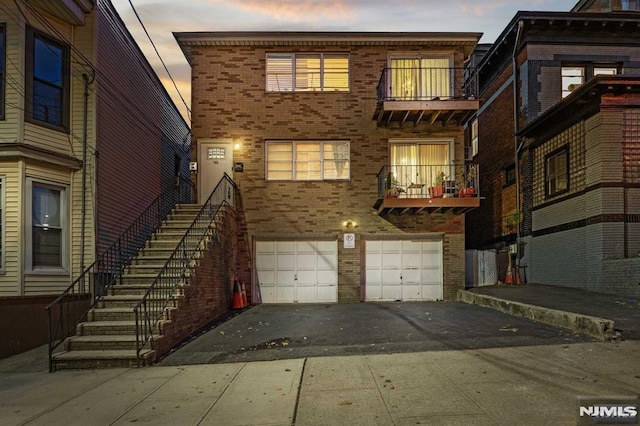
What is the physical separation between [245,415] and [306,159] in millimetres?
11180

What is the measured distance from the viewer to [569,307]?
34.6ft

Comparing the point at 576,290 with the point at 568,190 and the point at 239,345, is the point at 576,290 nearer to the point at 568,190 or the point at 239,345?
the point at 568,190

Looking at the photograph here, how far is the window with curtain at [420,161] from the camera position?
51.4 feet

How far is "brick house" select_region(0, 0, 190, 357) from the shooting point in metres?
9.89

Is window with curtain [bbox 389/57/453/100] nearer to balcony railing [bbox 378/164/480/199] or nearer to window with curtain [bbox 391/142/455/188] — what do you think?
window with curtain [bbox 391/142/455/188]

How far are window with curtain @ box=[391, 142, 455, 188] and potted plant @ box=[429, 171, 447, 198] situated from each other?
392 millimetres

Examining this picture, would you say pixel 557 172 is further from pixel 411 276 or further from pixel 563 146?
pixel 411 276

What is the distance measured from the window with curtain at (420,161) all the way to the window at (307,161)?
168 cm

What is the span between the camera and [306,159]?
15.9 m

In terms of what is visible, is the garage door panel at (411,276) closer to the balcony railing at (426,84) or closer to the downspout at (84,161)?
the balcony railing at (426,84)

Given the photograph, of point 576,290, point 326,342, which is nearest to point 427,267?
point 576,290

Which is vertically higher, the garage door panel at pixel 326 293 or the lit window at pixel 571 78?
the lit window at pixel 571 78

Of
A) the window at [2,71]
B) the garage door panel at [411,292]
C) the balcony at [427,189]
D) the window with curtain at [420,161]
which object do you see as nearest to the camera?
the window at [2,71]

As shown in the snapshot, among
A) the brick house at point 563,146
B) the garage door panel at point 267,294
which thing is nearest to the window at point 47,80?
the garage door panel at point 267,294
